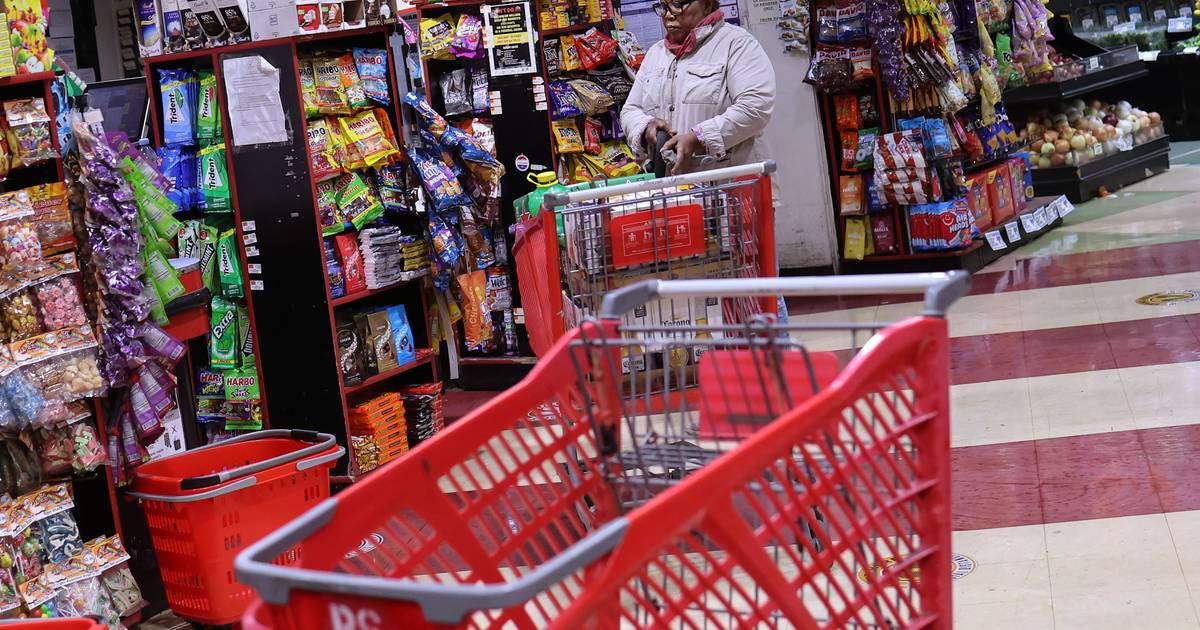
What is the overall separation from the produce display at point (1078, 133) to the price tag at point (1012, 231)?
190cm

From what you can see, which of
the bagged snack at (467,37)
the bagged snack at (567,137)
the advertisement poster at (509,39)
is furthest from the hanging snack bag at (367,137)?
the bagged snack at (567,137)

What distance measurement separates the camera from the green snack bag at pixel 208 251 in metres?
5.94

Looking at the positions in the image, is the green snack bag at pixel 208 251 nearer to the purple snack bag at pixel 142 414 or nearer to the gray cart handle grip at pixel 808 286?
the purple snack bag at pixel 142 414

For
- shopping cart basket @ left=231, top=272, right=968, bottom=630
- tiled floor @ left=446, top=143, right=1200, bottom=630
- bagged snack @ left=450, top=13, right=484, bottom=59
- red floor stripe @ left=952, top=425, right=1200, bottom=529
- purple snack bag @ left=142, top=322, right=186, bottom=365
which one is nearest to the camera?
shopping cart basket @ left=231, top=272, right=968, bottom=630

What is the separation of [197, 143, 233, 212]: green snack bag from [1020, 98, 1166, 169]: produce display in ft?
24.5

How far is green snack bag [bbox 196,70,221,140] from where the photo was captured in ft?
19.1

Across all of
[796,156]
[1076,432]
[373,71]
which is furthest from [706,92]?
[796,156]

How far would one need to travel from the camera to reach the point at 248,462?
4.69 meters

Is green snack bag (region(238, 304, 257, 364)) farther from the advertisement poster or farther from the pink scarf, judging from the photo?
the pink scarf

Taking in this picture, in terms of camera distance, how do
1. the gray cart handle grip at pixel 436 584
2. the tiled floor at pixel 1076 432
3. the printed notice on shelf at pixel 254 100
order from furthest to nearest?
the printed notice on shelf at pixel 254 100
the tiled floor at pixel 1076 432
the gray cart handle grip at pixel 436 584

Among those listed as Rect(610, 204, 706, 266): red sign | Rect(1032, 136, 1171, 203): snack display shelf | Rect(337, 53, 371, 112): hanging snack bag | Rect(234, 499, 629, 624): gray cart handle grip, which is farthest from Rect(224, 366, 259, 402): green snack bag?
Rect(1032, 136, 1171, 203): snack display shelf

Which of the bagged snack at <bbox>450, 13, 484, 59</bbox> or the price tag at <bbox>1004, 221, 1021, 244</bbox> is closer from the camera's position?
the bagged snack at <bbox>450, 13, 484, 59</bbox>

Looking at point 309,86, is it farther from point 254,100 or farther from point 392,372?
point 392,372

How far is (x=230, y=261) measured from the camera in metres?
5.91
